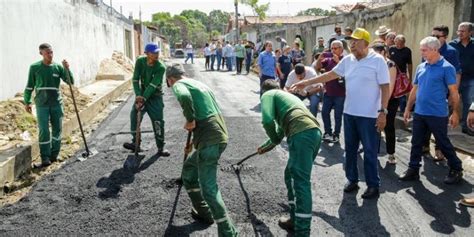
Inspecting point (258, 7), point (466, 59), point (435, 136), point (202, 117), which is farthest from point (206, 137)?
point (258, 7)

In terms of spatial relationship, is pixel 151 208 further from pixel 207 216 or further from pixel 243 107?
pixel 243 107

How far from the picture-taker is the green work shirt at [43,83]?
6.30 m

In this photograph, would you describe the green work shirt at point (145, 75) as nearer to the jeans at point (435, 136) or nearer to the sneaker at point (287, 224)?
the sneaker at point (287, 224)

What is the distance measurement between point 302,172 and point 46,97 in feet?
14.2

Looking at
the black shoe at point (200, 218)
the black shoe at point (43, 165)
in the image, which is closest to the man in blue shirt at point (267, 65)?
the black shoe at point (43, 165)

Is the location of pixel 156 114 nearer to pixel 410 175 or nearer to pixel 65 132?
pixel 65 132

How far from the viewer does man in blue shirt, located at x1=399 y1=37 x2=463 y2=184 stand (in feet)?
16.7

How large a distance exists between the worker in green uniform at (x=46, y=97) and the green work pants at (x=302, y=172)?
418cm

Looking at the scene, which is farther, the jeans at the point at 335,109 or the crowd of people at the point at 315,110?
the jeans at the point at 335,109

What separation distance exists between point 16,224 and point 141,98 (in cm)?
274

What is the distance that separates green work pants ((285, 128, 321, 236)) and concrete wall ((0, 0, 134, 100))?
6.91 m

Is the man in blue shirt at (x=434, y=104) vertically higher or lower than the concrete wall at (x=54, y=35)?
lower

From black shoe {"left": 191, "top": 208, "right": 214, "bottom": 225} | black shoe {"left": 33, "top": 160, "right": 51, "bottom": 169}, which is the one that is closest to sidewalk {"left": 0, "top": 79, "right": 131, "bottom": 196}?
black shoe {"left": 33, "top": 160, "right": 51, "bottom": 169}

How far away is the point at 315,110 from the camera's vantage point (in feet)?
26.5
